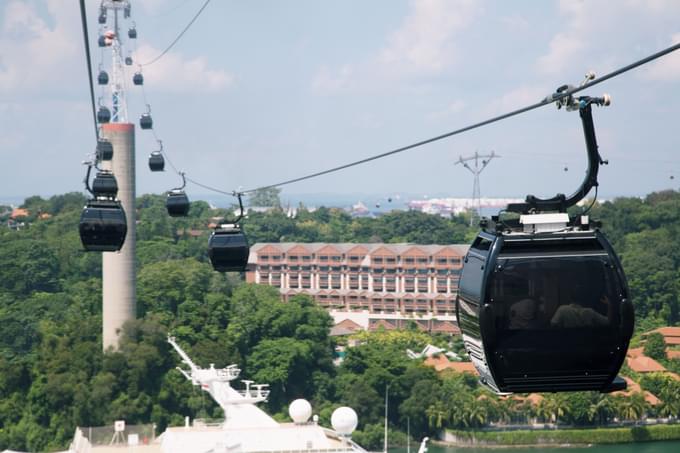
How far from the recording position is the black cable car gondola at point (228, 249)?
15.5 metres

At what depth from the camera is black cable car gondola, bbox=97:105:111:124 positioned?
172 ft

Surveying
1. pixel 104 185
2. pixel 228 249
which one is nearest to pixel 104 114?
pixel 104 185

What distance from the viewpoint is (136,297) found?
56.0m

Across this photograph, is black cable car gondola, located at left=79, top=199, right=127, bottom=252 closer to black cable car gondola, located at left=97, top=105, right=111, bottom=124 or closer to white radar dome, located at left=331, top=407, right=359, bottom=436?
white radar dome, located at left=331, top=407, right=359, bottom=436

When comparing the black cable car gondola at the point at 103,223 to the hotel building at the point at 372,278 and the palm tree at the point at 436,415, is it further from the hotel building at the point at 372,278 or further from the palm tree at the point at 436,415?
the hotel building at the point at 372,278

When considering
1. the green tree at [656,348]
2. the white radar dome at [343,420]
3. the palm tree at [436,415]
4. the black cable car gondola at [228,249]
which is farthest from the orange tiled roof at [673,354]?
the black cable car gondola at [228,249]

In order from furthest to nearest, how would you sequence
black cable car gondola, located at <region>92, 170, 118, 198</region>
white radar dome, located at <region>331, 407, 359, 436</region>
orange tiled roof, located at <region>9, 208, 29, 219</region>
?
orange tiled roof, located at <region>9, 208, 29, 219</region> → white radar dome, located at <region>331, 407, 359, 436</region> → black cable car gondola, located at <region>92, 170, 118, 198</region>

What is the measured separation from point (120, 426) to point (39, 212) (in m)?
67.2

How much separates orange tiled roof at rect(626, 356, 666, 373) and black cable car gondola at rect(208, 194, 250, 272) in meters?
41.6

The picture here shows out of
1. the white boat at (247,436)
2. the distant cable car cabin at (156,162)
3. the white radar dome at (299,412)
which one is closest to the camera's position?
the white boat at (247,436)

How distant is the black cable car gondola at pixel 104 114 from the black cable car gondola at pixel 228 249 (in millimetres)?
37097

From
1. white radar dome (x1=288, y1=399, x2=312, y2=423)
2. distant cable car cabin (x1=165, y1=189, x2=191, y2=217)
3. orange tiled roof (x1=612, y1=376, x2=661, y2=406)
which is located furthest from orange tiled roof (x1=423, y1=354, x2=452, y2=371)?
distant cable car cabin (x1=165, y1=189, x2=191, y2=217)

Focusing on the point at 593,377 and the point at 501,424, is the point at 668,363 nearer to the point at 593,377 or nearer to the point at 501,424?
the point at 501,424

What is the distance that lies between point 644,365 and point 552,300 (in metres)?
49.0
